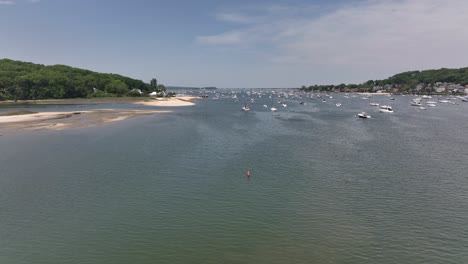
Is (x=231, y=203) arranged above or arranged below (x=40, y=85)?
below

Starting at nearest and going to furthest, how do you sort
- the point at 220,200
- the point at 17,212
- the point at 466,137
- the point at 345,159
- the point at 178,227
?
the point at 178,227 → the point at 17,212 → the point at 220,200 → the point at 345,159 → the point at 466,137

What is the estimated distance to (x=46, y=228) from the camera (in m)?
23.4

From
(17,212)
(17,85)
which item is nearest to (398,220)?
(17,212)

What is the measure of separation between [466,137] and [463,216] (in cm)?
4636

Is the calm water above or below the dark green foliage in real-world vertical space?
below

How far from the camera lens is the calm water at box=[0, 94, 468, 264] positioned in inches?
820

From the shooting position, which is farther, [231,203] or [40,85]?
[40,85]

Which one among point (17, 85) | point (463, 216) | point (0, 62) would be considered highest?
point (0, 62)

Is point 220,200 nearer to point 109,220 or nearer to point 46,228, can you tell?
point 109,220

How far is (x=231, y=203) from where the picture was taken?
28469 millimetres

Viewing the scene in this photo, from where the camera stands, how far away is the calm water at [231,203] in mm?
20828

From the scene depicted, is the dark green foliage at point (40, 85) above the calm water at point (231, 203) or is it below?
above

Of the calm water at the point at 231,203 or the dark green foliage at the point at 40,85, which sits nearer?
the calm water at the point at 231,203

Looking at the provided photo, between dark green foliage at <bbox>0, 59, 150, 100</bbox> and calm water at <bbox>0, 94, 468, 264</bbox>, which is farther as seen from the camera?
dark green foliage at <bbox>0, 59, 150, 100</bbox>
